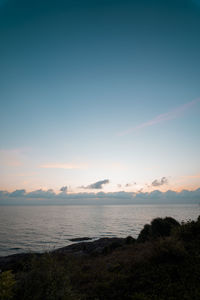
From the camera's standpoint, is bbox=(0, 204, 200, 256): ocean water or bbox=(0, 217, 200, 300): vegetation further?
bbox=(0, 204, 200, 256): ocean water

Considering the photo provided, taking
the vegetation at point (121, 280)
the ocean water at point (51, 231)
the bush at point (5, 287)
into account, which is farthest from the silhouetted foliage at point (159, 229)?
the bush at point (5, 287)

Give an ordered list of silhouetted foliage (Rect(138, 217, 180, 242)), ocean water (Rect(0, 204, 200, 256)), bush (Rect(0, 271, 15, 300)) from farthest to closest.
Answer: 1. ocean water (Rect(0, 204, 200, 256))
2. silhouetted foliage (Rect(138, 217, 180, 242))
3. bush (Rect(0, 271, 15, 300))

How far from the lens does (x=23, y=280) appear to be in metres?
6.97

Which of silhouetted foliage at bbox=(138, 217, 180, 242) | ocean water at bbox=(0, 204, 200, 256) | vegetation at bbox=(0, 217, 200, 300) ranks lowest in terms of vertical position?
ocean water at bbox=(0, 204, 200, 256)

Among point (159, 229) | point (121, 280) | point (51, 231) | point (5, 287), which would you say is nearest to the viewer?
point (5, 287)

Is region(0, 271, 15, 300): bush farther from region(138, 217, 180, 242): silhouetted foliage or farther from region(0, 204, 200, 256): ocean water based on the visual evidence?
region(138, 217, 180, 242): silhouetted foliage

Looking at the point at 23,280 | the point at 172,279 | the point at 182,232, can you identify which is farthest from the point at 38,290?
the point at 182,232

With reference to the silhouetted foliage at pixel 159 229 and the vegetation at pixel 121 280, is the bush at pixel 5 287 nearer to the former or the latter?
the vegetation at pixel 121 280

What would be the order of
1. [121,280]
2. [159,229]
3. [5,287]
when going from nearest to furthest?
1. [5,287]
2. [121,280]
3. [159,229]

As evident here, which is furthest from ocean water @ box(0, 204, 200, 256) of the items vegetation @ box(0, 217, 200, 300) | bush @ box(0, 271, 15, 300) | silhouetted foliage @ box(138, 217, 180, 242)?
silhouetted foliage @ box(138, 217, 180, 242)

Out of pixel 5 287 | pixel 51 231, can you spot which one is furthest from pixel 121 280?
pixel 51 231

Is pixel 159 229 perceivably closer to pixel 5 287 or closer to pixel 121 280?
pixel 121 280

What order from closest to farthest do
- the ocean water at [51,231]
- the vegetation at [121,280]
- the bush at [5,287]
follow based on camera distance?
the bush at [5,287], the vegetation at [121,280], the ocean water at [51,231]

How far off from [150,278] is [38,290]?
20.1ft
